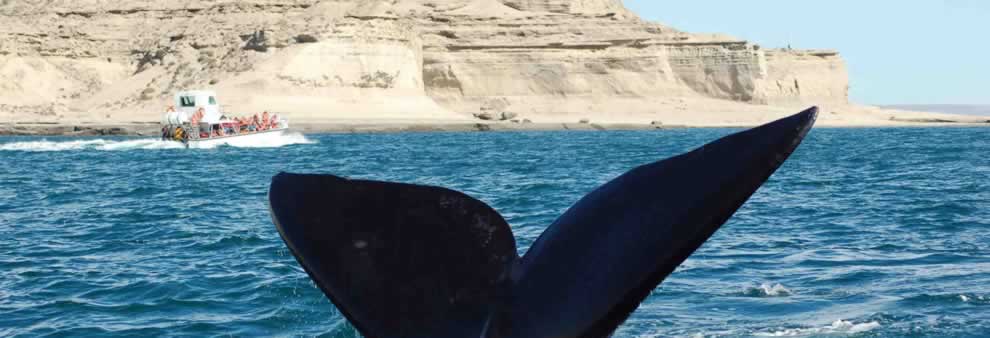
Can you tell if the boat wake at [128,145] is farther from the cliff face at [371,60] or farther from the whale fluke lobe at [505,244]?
the whale fluke lobe at [505,244]

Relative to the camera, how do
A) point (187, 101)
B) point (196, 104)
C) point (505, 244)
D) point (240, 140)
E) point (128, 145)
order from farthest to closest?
point (187, 101), point (196, 104), point (128, 145), point (240, 140), point (505, 244)

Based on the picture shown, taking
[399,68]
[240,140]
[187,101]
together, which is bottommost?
[240,140]

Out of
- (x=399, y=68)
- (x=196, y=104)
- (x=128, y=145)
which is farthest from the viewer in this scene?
(x=399, y=68)

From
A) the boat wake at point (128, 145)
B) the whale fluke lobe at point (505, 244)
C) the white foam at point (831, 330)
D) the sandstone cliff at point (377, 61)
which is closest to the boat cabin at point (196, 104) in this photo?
the boat wake at point (128, 145)

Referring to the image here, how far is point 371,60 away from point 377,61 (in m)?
0.57

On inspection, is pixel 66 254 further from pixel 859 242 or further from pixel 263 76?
pixel 263 76

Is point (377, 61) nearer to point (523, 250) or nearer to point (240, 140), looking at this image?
point (240, 140)

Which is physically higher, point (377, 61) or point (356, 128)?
point (377, 61)

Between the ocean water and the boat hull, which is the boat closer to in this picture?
the boat hull

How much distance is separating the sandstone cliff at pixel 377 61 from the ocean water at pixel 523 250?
2414 inches

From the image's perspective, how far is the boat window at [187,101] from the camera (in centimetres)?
5984

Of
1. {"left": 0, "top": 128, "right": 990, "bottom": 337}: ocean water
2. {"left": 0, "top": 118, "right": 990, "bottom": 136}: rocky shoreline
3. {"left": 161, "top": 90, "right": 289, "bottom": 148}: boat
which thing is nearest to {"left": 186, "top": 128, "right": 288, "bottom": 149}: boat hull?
{"left": 161, "top": 90, "right": 289, "bottom": 148}: boat

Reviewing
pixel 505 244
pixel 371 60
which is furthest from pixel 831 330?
pixel 371 60

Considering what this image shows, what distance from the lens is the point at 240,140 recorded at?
190ft
